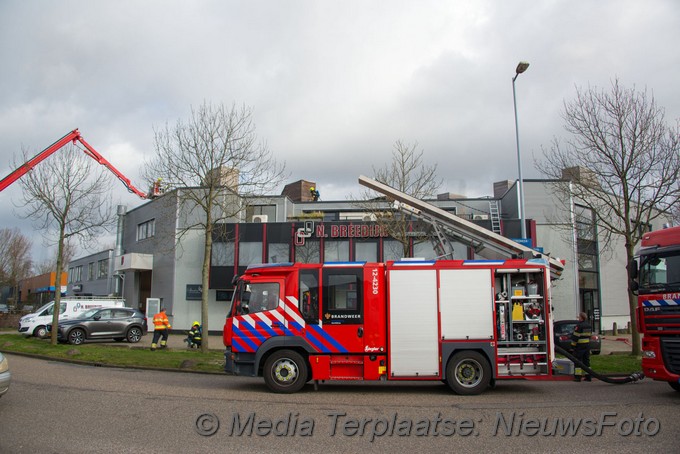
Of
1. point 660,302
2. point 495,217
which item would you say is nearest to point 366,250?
point 495,217

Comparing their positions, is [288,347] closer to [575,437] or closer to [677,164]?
[575,437]

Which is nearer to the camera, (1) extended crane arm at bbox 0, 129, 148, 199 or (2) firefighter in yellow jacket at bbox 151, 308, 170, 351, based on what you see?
(2) firefighter in yellow jacket at bbox 151, 308, 170, 351

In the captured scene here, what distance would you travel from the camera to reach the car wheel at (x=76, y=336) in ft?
71.0

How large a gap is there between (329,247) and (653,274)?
20743 mm

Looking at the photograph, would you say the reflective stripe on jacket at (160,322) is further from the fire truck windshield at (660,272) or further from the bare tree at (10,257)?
the bare tree at (10,257)

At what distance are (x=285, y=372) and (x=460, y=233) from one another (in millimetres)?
5157

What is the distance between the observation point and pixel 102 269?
144 feet

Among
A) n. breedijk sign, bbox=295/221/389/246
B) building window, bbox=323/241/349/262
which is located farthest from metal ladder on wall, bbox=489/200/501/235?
building window, bbox=323/241/349/262

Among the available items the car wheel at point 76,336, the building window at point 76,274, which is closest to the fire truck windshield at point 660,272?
the car wheel at point 76,336

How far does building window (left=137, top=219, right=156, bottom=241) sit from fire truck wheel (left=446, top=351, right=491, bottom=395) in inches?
1115

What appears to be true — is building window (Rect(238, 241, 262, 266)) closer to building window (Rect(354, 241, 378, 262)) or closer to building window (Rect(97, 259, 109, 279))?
building window (Rect(354, 241, 378, 262))

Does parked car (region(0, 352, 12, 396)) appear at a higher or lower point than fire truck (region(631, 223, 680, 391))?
lower

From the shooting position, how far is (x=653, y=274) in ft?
34.2

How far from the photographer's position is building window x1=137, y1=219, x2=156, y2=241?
35.2 meters
